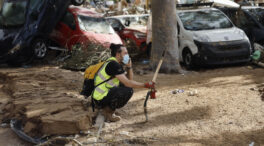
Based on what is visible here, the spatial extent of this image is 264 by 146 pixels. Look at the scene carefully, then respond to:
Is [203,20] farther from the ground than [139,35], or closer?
farther from the ground

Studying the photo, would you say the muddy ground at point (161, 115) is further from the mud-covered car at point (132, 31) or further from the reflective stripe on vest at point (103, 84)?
the mud-covered car at point (132, 31)

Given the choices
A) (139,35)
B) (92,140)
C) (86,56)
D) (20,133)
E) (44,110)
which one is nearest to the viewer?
(92,140)

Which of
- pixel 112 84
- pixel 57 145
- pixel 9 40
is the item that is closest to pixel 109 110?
pixel 112 84

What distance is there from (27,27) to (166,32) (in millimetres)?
4195

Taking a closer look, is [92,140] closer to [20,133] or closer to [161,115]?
[20,133]

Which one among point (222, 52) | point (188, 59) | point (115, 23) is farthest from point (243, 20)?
point (115, 23)

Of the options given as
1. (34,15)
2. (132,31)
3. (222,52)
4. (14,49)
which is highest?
(34,15)

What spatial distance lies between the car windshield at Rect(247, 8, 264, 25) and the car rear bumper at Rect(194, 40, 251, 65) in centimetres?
187

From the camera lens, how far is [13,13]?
37.3 feet

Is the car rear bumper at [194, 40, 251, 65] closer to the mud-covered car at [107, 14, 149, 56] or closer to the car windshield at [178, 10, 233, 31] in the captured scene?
the car windshield at [178, 10, 233, 31]

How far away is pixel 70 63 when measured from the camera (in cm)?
991

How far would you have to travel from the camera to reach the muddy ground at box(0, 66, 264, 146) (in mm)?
4461

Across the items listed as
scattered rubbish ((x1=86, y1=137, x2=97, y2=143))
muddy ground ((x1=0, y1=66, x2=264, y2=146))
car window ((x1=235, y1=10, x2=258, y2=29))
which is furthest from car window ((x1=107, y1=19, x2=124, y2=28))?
scattered rubbish ((x1=86, y1=137, x2=97, y2=143))

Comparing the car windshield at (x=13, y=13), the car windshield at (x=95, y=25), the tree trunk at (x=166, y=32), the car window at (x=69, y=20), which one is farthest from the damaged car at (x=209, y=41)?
the car windshield at (x=13, y=13)
